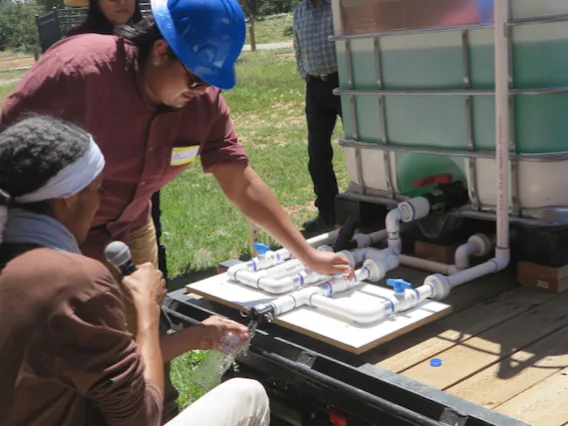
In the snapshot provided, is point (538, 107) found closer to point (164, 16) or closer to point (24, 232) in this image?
point (164, 16)

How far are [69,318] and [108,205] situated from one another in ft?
3.73

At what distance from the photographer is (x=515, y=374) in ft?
8.11

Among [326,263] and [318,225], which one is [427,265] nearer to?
[326,263]

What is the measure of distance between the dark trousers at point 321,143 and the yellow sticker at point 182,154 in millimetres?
2661

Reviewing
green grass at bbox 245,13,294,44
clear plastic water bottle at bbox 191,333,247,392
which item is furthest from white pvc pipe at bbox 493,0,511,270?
green grass at bbox 245,13,294,44

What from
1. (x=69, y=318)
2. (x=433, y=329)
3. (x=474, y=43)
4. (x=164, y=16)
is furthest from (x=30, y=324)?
(x=474, y=43)

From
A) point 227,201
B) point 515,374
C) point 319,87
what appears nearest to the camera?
point 515,374

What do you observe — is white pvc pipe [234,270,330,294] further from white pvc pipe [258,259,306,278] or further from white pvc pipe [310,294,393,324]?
white pvc pipe [310,294,393,324]

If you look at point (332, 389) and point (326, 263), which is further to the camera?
point (326, 263)

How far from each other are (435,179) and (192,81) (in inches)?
54.8

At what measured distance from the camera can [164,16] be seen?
8.16 feet

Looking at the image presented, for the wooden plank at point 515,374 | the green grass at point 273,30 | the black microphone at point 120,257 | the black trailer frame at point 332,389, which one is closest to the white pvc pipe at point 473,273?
the wooden plank at point 515,374

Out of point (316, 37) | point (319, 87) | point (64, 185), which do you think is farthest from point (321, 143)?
point (64, 185)

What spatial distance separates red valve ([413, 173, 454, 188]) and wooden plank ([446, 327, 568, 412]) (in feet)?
3.18
